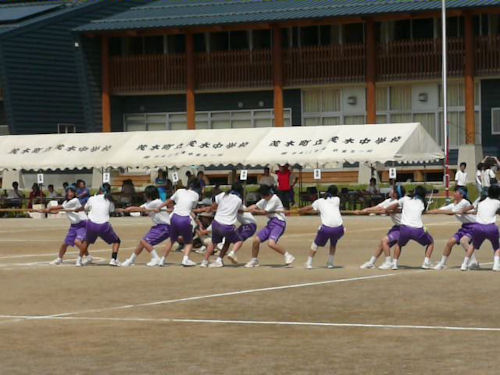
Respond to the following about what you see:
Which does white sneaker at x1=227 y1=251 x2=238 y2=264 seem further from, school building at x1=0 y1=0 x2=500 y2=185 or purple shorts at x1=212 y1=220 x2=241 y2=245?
school building at x1=0 y1=0 x2=500 y2=185

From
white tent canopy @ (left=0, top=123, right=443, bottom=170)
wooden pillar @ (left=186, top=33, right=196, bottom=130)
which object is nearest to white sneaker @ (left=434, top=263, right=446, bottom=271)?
white tent canopy @ (left=0, top=123, right=443, bottom=170)

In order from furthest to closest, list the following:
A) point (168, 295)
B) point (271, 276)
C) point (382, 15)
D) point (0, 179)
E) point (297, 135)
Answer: point (0, 179) → point (382, 15) → point (297, 135) → point (271, 276) → point (168, 295)

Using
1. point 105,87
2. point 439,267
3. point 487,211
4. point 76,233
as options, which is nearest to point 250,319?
point 487,211

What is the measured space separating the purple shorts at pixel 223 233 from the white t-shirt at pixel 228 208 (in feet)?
0.25

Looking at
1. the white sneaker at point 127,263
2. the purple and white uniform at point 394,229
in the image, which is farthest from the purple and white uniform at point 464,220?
the white sneaker at point 127,263

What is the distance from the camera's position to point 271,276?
851 inches

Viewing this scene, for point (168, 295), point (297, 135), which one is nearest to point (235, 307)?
point (168, 295)

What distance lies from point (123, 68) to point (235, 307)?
47.8 meters

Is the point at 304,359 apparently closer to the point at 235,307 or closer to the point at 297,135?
the point at 235,307

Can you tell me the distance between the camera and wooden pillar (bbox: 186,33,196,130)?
61.8m

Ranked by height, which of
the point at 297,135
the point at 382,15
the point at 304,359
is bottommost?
the point at 304,359

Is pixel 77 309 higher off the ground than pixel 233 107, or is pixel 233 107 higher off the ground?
pixel 233 107

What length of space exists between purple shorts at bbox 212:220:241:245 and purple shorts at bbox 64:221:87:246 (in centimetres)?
252

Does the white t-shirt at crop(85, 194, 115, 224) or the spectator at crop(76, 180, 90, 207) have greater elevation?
the spectator at crop(76, 180, 90, 207)
